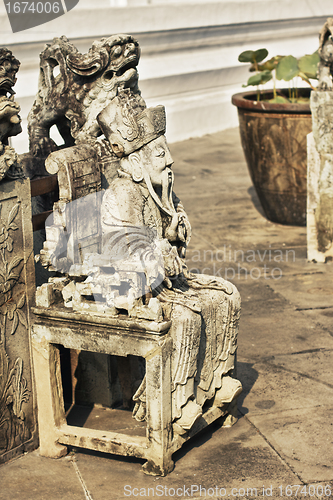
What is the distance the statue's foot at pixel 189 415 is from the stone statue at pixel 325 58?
3.17m

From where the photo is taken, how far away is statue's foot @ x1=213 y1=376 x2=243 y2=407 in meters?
3.28

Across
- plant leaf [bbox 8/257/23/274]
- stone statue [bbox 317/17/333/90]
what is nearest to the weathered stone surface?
plant leaf [bbox 8/257/23/274]

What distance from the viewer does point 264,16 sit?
10141 millimetres

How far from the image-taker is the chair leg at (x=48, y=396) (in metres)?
3.12

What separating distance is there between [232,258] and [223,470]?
9.58ft

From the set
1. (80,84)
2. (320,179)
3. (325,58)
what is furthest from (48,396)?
(325,58)

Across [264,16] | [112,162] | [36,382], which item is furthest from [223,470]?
[264,16]

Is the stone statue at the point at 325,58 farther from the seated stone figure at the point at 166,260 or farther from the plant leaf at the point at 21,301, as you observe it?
the plant leaf at the point at 21,301

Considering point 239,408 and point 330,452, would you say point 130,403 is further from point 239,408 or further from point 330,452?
point 330,452

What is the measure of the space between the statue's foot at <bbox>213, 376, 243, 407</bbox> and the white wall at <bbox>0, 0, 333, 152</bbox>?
4.71m

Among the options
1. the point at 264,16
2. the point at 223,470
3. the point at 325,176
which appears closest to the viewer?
the point at 223,470

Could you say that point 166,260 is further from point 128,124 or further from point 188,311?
point 128,124

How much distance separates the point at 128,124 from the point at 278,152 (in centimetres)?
335

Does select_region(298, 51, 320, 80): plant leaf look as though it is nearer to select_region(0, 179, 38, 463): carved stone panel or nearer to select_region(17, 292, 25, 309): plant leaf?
select_region(0, 179, 38, 463): carved stone panel
